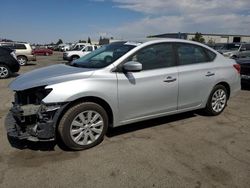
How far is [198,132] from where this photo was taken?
4.98 meters

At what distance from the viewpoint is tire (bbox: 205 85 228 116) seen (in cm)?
577

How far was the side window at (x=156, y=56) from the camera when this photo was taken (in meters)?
4.67

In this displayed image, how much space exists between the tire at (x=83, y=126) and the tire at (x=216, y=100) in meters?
2.55

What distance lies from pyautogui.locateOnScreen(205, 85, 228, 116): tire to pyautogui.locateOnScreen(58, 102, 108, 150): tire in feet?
8.37

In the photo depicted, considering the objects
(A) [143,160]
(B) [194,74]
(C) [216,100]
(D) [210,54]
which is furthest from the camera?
(C) [216,100]

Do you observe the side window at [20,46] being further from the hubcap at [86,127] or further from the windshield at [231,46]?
the hubcap at [86,127]

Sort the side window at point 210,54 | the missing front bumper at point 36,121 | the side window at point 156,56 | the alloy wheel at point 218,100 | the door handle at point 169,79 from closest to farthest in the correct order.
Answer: the missing front bumper at point 36,121 < the side window at point 156,56 < the door handle at point 169,79 < the side window at point 210,54 < the alloy wheel at point 218,100

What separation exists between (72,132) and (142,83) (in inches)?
54.3

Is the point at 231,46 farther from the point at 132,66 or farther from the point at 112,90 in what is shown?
the point at 112,90

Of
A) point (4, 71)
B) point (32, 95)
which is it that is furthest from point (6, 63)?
point (32, 95)

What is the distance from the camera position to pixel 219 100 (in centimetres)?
594

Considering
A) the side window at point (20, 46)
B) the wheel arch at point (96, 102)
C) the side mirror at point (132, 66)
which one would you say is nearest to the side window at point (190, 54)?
the side mirror at point (132, 66)

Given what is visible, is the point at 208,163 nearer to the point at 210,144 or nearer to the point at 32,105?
the point at 210,144

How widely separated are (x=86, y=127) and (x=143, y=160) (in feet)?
3.22
